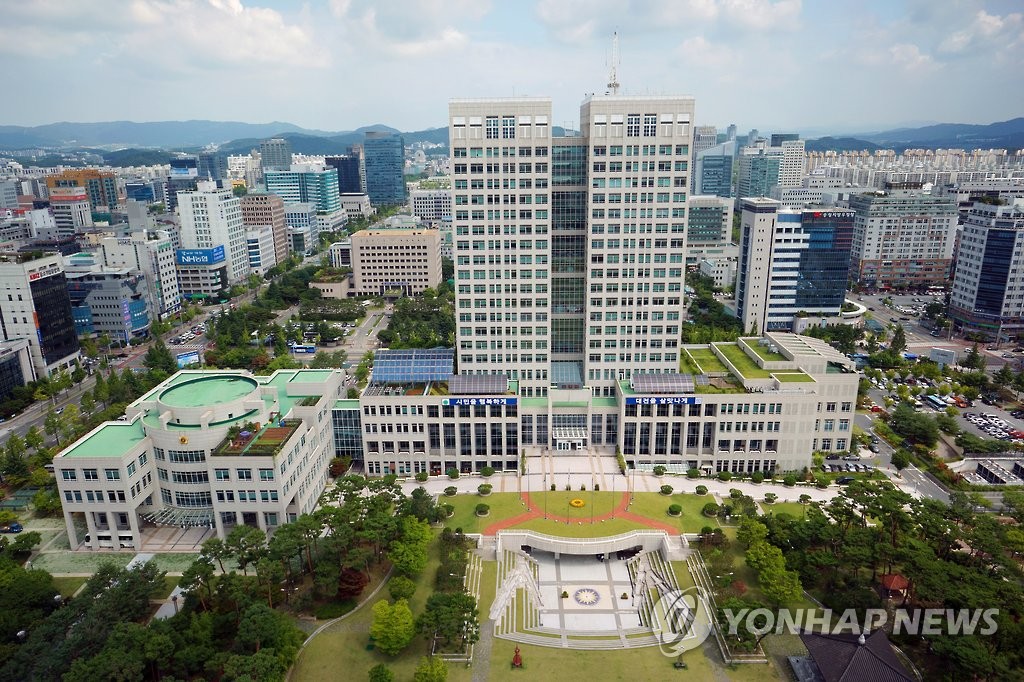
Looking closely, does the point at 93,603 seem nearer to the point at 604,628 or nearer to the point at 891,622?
the point at 604,628

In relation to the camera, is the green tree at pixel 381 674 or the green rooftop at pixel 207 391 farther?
the green rooftop at pixel 207 391

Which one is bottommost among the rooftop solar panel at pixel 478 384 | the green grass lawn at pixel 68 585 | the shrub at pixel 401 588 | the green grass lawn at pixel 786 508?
the green grass lawn at pixel 68 585

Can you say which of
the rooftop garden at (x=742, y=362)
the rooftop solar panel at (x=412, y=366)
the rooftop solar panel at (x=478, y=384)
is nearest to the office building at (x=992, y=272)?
the rooftop garden at (x=742, y=362)

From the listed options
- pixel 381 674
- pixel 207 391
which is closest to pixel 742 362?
pixel 381 674

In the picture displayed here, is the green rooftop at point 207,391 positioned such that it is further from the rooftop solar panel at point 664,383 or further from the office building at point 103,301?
the office building at point 103,301

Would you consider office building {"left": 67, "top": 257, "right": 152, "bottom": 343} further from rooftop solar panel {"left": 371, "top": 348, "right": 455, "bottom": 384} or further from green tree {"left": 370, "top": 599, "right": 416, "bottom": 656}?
green tree {"left": 370, "top": 599, "right": 416, "bottom": 656}

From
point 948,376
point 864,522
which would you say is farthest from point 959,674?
point 948,376
